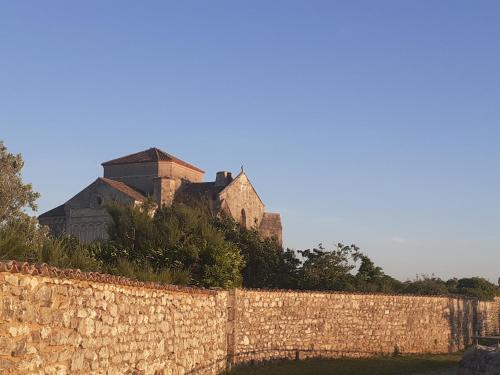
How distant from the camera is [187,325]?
555 inches

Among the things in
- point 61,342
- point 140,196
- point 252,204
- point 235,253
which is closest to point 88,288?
point 61,342

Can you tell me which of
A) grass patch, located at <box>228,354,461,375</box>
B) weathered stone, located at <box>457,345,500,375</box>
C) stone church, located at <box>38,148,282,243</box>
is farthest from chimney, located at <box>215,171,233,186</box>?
weathered stone, located at <box>457,345,500,375</box>

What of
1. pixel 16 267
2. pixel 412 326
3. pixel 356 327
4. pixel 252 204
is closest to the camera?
Result: pixel 16 267

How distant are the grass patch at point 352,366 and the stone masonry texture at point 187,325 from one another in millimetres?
565

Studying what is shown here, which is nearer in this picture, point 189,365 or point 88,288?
point 88,288

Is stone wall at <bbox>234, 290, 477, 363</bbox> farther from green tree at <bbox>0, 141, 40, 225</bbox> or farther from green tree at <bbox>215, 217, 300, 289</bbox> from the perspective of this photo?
green tree at <bbox>0, 141, 40, 225</bbox>

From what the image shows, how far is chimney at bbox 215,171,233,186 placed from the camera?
49781 millimetres

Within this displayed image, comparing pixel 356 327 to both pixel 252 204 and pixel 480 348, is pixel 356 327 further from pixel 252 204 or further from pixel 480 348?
pixel 252 204

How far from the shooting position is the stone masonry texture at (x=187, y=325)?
731 centimetres

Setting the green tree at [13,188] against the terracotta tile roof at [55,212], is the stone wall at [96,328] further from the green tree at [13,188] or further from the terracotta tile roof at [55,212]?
the terracotta tile roof at [55,212]

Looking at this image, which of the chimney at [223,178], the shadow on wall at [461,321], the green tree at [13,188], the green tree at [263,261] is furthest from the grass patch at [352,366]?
the chimney at [223,178]

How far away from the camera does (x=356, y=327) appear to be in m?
23.2

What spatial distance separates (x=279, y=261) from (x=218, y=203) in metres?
15.4

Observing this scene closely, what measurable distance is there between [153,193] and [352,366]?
3082 cm
